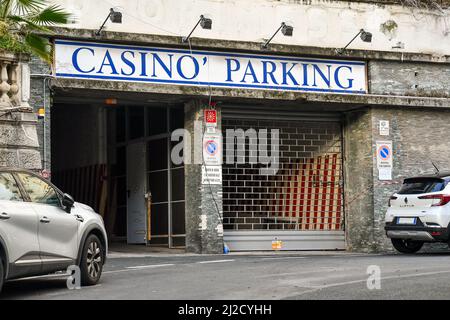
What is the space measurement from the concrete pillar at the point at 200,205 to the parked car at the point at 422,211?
13.2ft

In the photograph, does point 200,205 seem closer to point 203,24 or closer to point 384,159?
point 203,24

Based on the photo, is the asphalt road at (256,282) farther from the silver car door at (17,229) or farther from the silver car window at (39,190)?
the silver car window at (39,190)

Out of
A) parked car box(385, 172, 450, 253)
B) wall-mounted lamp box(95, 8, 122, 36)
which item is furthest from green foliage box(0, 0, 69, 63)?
parked car box(385, 172, 450, 253)

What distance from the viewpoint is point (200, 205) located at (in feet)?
66.9

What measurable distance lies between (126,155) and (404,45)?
26.8 ft

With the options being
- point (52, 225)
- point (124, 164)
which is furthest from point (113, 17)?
point (52, 225)

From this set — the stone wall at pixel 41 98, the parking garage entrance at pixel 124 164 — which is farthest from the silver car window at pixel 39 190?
the parking garage entrance at pixel 124 164

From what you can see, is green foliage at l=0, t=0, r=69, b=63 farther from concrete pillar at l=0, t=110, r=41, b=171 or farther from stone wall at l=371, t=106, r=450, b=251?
stone wall at l=371, t=106, r=450, b=251

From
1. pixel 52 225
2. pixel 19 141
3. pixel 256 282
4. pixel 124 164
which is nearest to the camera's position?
pixel 52 225

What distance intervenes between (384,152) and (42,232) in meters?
13.0

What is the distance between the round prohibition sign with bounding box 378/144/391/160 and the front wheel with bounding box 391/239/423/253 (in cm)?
307

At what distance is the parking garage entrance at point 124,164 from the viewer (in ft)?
72.9
